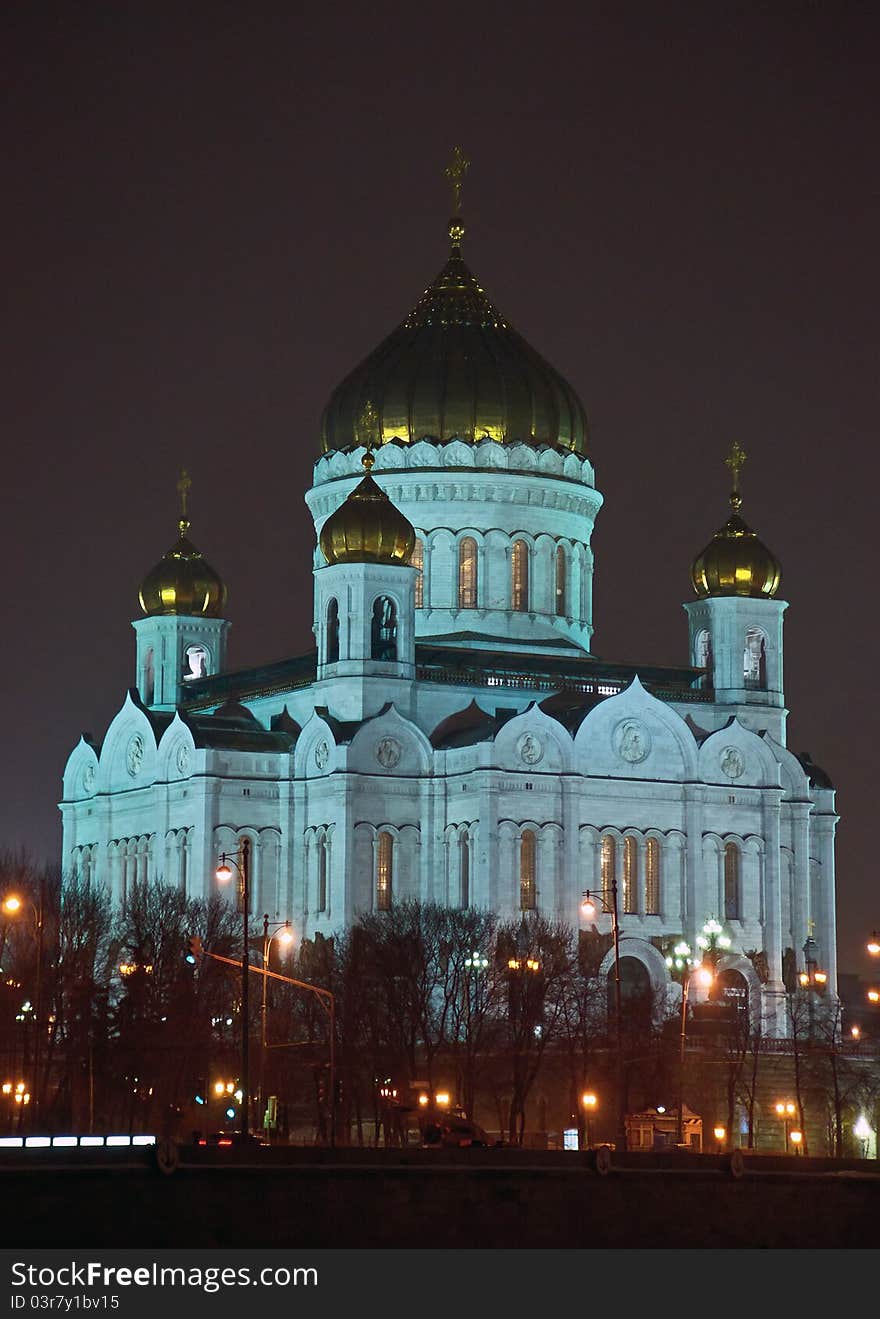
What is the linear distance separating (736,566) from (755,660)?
10.3 ft

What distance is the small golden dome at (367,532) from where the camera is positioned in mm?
114250

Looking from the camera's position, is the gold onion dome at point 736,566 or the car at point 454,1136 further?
the gold onion dome at point 736,566

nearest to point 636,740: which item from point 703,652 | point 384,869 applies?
point 703,652

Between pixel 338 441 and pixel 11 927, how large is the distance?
85.9ft

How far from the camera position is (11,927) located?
102 meters

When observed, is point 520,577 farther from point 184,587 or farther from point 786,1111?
point 786,1111

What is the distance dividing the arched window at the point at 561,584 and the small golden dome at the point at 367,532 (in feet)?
25.5

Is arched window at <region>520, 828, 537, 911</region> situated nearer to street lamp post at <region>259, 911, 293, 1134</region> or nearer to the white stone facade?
the white stone facade

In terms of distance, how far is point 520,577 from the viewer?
121m

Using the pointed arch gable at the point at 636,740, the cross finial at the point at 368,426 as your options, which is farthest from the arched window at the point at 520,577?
the pointed arch gable at the point at 636,740

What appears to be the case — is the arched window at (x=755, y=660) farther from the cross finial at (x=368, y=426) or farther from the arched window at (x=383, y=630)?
the cross finial at (x=368, y=426)

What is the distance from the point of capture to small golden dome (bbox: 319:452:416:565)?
114250mm
